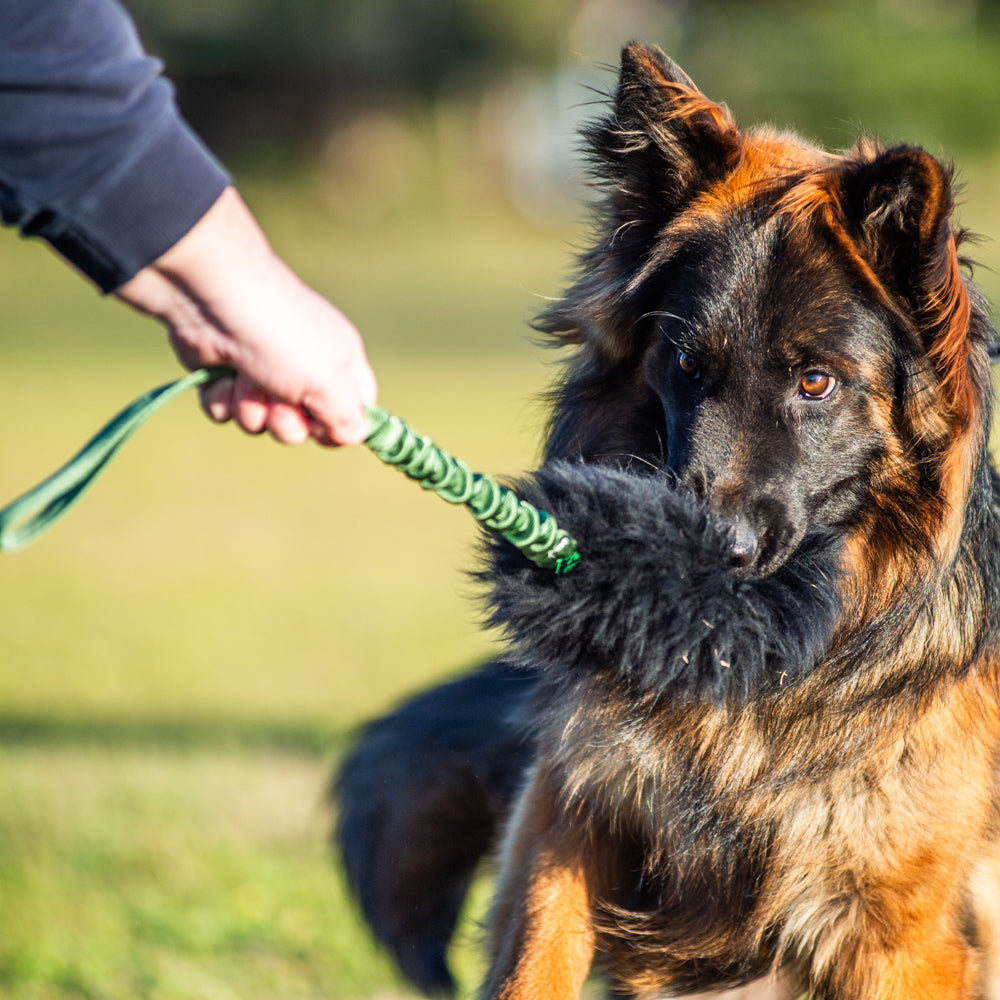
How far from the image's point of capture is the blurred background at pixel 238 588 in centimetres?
441

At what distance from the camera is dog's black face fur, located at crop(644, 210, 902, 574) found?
301cm

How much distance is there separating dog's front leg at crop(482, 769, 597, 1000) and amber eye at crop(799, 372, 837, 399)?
3.99ft

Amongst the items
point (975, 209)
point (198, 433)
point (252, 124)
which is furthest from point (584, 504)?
point (252, 124)

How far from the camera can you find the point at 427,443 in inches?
90.7

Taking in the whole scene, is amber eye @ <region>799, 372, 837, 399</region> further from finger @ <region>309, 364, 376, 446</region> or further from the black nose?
finger @ <region>309, 364, 376, 446</region>

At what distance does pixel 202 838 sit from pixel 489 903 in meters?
2.20

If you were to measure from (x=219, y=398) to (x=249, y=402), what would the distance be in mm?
64

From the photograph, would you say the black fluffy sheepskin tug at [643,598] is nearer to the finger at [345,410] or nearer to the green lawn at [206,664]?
the green lawn at [206,664]

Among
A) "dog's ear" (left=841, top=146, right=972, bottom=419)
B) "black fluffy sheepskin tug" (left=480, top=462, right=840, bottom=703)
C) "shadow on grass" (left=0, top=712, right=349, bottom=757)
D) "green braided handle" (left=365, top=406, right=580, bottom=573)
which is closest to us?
"green braided handle" (left=365, top=406, right=580, bottom=573)

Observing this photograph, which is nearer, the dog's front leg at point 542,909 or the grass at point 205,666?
the dog's front leg at point 542,909

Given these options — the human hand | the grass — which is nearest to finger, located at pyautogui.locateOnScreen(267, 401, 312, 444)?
the human hand

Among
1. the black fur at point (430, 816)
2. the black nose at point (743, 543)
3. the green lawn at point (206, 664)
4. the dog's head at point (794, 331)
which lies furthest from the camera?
the green lawn at point (206, 664)

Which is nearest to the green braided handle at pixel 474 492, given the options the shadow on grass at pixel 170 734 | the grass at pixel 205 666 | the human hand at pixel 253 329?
the human hand at pixel 253 329

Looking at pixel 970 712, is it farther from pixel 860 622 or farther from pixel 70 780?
pixel 70 780
